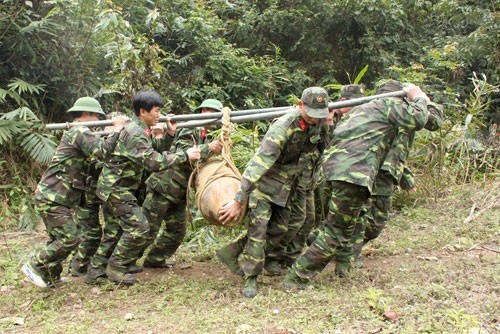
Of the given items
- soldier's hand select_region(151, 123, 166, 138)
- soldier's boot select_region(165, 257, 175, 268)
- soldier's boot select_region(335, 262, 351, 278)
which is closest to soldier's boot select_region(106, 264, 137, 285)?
soldier's boot select_region(165, 257, 175, 268)

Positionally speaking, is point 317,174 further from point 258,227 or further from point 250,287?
point 250,287

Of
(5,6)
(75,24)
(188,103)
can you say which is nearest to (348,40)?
(188,103)

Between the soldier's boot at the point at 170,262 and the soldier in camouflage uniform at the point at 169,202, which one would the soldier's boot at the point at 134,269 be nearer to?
the soldier in camouflage uniform at the point at 169,202

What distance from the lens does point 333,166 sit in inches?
171

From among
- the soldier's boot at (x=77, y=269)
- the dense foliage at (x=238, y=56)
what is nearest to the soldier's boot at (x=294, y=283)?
the soldier's boot at (x=77, y=269)

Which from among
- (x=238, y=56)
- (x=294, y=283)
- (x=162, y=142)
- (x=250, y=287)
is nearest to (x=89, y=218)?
(x=162, y=142)

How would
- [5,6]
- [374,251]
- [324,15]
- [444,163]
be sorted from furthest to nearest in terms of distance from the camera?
[324,15] < [5,6] < [444,163] < [374,251]

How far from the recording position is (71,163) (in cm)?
494

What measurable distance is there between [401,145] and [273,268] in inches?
68.0

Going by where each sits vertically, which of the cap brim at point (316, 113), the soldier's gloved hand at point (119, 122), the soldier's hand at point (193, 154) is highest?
the cap brim at point (316, 113)

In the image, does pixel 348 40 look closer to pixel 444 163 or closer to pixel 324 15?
pixel 324 15

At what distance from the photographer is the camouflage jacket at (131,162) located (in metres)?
4.66

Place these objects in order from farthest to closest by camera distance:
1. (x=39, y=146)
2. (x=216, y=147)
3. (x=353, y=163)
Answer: (x=39, y=146), (x=216, y=147), (x=353, y=163)

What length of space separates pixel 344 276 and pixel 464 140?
3986 millimetres
